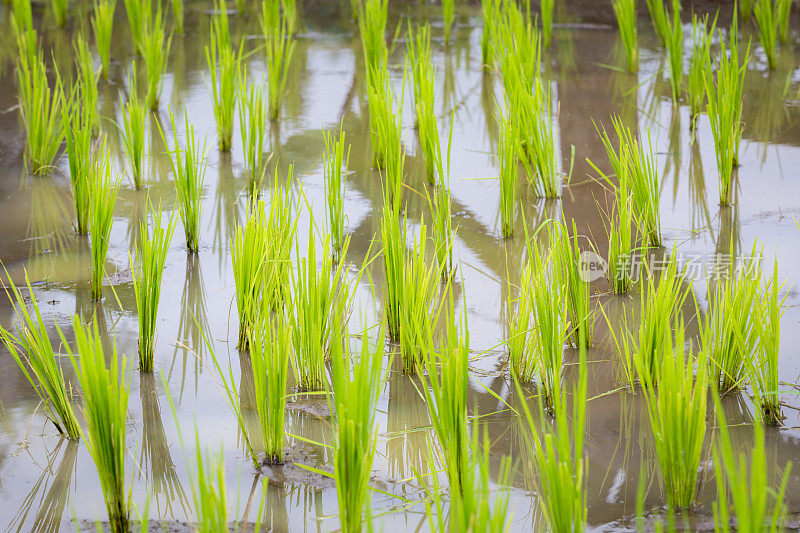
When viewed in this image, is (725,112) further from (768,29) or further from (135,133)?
(135,133)

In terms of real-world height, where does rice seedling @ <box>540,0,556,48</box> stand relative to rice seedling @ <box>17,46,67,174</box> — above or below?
above

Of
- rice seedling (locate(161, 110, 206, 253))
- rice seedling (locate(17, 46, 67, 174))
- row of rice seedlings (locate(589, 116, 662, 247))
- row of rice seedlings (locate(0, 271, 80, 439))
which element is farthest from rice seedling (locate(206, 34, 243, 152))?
row of rice seedlings (locate(0, 271, 80, 439))

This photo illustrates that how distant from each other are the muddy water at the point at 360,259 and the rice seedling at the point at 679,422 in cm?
10

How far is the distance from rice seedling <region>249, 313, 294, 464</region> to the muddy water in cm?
10

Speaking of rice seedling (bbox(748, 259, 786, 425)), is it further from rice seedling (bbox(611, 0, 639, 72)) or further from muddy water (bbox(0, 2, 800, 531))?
rice seedling (bbox(611, 0, 639, 72))

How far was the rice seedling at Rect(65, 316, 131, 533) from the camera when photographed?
5.31 feet

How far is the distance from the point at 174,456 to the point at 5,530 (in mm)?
392

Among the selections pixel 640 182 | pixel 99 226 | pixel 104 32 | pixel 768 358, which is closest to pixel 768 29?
pixel 640 182

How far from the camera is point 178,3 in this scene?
→ 19.1ft

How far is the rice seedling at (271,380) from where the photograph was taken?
1.80 meters

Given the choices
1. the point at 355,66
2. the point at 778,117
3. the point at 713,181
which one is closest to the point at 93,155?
the point at 355,66

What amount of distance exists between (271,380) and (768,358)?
115 cm

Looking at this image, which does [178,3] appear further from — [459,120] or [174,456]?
[174,456]

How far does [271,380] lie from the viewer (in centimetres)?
182
